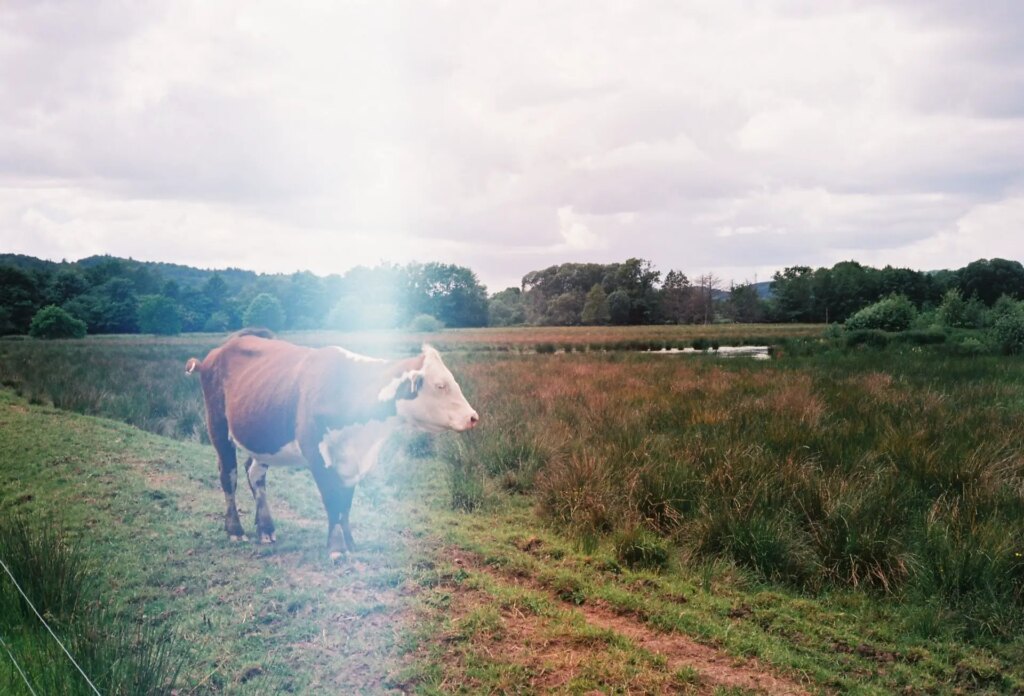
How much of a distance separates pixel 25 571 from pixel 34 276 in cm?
275

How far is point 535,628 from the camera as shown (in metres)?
4.30

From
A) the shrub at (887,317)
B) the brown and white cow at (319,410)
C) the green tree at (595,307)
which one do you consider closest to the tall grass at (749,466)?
the brown and white cow at (319,410)

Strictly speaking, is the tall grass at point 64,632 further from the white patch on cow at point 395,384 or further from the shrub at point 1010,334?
the shrub at point 1010,334

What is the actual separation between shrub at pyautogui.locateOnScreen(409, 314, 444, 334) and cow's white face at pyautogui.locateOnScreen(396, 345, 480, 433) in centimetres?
200

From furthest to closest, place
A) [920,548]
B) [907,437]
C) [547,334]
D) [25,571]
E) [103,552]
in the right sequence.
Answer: [547,334] → [907,437] → [920,548] → [103,552] → [25,571]

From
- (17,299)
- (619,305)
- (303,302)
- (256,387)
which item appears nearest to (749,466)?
(303,302)

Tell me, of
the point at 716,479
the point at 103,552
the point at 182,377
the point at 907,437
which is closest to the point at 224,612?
the point at 103,552

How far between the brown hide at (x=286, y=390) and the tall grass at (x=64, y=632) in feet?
3.69

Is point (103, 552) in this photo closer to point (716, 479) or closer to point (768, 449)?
point (716, 479)

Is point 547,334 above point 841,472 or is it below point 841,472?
above

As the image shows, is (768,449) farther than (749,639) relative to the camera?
Yes

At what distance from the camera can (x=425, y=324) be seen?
5715mm

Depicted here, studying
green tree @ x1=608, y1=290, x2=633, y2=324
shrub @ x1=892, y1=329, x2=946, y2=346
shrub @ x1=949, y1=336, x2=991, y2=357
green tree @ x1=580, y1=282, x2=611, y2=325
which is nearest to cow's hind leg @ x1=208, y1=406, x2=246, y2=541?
green tree @ x1=580, y1=282, x2=611, y2=325

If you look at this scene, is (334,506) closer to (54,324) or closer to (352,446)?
(352,446)
